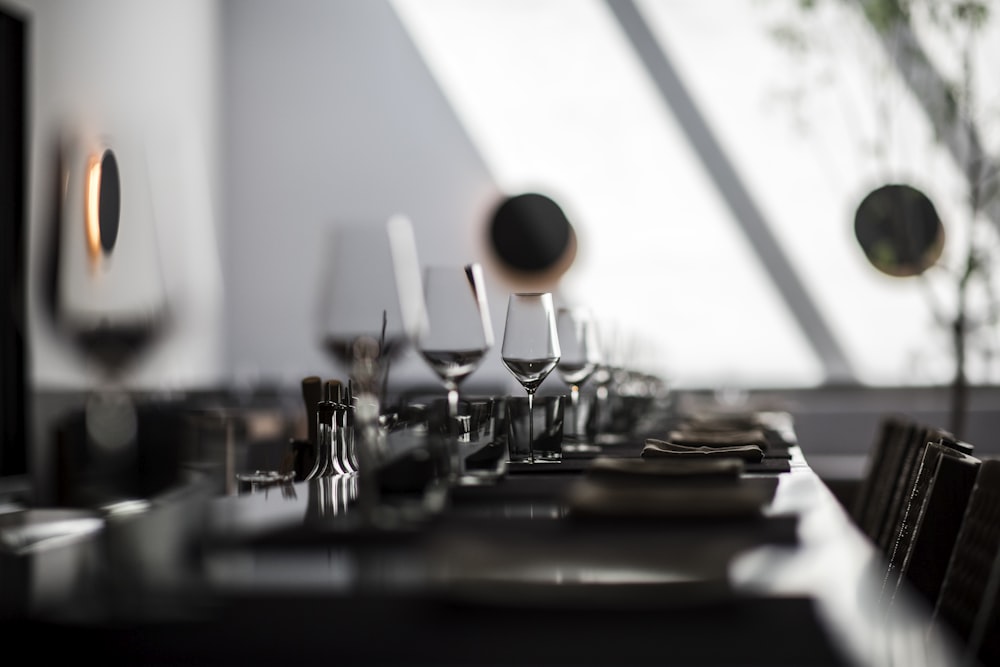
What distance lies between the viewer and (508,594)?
0.60m

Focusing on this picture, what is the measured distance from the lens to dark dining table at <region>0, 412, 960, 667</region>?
521mm

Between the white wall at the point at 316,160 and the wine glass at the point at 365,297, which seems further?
the white wall at the point at 316,160

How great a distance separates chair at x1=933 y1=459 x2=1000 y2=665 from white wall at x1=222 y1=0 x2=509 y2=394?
5.29 metres

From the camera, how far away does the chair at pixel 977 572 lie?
112 centimetres

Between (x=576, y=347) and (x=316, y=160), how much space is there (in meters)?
5.11

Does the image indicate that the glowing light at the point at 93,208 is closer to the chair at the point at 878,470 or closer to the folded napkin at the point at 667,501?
the folded napkin at the point at 667,501

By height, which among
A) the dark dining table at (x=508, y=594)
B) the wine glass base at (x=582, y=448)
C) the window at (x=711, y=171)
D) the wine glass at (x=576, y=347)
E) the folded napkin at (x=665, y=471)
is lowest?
the wine glass base at (x=582, y=448)

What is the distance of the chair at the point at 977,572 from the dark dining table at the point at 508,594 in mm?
328

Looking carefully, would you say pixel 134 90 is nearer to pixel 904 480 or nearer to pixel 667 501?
pixel 904 480

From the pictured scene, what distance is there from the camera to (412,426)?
1201 millimetres

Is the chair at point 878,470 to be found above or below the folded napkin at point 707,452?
below

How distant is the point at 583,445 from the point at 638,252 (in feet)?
15.3

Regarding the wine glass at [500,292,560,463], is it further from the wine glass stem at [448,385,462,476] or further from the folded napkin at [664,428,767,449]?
the folded napkin at [664,428,767,449]

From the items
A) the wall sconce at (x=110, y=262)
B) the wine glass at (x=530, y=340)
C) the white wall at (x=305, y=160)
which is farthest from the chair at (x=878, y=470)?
the white wall at (x=305, y=160)
